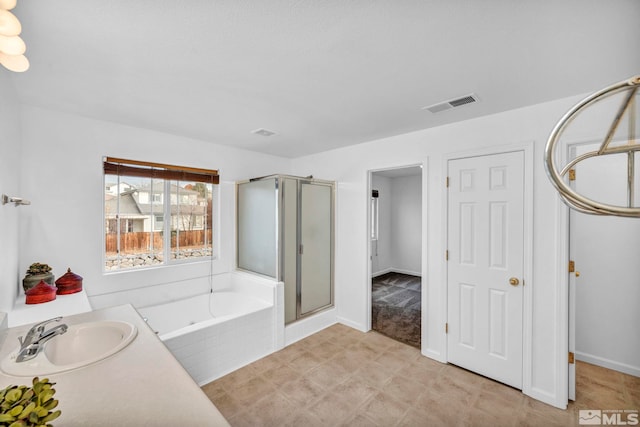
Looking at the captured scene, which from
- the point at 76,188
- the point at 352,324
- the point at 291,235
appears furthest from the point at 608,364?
the point at 76,188

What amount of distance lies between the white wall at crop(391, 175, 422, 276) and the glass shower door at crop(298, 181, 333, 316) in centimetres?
316

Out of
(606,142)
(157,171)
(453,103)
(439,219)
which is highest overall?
(453,103)

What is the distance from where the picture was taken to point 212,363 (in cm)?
250

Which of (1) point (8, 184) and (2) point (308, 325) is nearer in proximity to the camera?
(1) point (8, 184)

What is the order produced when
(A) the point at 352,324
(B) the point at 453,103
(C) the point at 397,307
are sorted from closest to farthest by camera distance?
(B) the point at 453,103 → (A) the point at 352,324 → (C) the point at 397,307

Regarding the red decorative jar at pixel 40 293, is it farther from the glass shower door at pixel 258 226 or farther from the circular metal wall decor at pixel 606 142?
the circular metal wall decor at pixel 606 142

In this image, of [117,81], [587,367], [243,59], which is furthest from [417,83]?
[587,367]

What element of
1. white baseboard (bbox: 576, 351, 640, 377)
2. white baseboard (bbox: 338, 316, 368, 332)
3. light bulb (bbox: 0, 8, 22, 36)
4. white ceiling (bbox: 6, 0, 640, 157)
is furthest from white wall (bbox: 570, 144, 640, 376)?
light bulb (bbox: 0, 8, 22, 36)

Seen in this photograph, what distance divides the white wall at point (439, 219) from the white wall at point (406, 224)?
3072 mm

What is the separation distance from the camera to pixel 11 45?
882 millimetres

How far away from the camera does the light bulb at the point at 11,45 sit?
2.84ft

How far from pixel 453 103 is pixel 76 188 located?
11.2 ft

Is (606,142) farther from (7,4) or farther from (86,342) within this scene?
(86,342)

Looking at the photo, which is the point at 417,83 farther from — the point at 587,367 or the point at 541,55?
the point at 587,367
